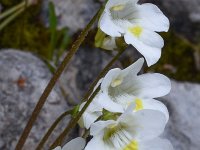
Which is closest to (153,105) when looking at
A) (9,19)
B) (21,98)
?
A: (21,98)

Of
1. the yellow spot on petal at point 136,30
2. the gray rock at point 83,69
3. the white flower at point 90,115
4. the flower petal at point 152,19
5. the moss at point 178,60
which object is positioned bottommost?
the moss at point 178,60

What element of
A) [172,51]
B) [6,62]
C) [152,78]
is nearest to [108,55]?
[172,51]

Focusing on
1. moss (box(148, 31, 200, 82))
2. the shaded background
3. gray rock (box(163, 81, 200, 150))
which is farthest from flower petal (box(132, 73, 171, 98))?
moss (box(148, 31, 200, 82))

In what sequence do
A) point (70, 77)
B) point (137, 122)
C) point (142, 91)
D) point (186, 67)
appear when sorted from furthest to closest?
point (186, 67)
point (70, 77)
point (142, 91)
point (137, 122)

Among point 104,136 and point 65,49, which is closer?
point 104,136

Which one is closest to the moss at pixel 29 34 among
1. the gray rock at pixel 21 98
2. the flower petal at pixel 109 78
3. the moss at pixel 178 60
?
the gray rock at pixel 21 98

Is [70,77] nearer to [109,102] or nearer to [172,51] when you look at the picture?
[172,51]

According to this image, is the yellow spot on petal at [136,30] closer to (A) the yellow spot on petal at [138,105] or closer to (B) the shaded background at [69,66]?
(A) the yellow spot on petal at [138,105]
